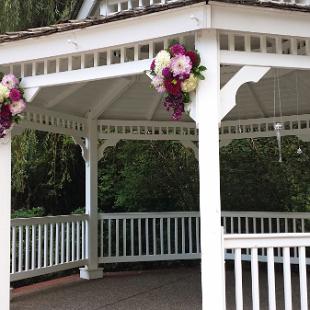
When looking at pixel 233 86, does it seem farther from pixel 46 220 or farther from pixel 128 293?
pixel 46 220

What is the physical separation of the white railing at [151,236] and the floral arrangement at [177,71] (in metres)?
4.61

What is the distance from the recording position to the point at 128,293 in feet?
22.4

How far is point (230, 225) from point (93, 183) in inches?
114

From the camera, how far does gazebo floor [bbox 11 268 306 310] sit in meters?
6.13

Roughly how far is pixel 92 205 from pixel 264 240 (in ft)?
14.6

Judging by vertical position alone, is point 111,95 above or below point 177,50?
above

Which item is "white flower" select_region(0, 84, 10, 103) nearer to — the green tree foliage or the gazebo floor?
the gazebo floor

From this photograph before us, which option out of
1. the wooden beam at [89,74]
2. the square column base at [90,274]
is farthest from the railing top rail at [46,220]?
the wooden beam at [89,74]

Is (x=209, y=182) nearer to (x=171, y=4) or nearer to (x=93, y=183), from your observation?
(x=171, y=4)

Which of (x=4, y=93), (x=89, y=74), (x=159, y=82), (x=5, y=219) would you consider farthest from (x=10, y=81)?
(x=159, y=82)

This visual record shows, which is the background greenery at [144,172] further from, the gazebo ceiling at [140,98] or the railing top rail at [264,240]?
the railing top rail at [264,240]

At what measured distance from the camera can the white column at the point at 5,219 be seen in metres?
5.00

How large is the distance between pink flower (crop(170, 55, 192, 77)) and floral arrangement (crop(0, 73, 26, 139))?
183 cm

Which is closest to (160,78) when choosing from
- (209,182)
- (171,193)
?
(209,182)
